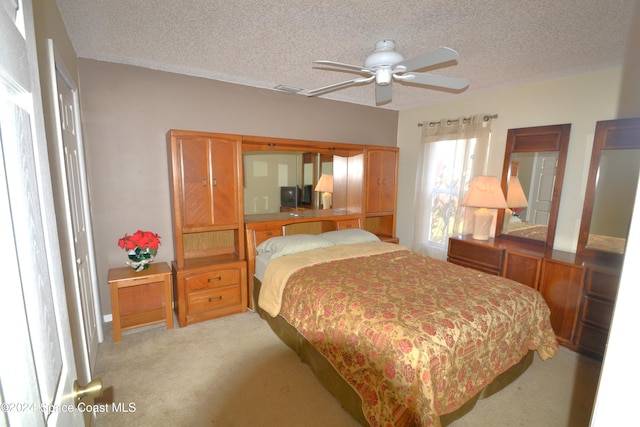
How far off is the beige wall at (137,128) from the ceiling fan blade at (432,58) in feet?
6.53

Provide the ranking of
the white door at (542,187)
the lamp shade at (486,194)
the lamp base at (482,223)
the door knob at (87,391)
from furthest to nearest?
the lamp base at (482,223)
the lamp shade at (486,194)
the white door at (542,187)
the door knob at (87,391)

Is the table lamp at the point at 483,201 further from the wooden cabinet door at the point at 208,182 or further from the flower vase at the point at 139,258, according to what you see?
the flower vase at the point at 139,258

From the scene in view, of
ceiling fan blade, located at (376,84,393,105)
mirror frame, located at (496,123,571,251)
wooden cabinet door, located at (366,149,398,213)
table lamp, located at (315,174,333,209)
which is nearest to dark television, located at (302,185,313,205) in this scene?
table lamp, located at (315,174,333,209)

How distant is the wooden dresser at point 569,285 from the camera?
7.95 ft

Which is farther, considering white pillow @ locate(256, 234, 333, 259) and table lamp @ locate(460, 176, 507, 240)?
table lamp @ locate(460, 176, 507, 240)

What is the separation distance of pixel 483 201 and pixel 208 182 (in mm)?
2968

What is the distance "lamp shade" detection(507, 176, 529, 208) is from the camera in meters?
3.23

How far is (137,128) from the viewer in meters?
2.84

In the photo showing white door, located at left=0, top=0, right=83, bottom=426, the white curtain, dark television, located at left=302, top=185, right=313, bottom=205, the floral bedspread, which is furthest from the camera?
dark television, located at left=302, top=185, right=313, bottom=205

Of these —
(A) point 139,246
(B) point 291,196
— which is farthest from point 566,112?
(A) point 139,246

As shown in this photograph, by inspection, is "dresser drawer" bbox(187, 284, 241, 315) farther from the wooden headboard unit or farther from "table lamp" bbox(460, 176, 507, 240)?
"table lamp" bbox(460, 176, 507, 240)

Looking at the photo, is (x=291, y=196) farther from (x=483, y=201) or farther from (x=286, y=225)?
(x=483, y=201)

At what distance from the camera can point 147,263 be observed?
9.31 feet

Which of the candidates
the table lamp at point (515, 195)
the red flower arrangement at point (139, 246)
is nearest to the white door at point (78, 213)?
the red flower arrangement at point (139, 246)
